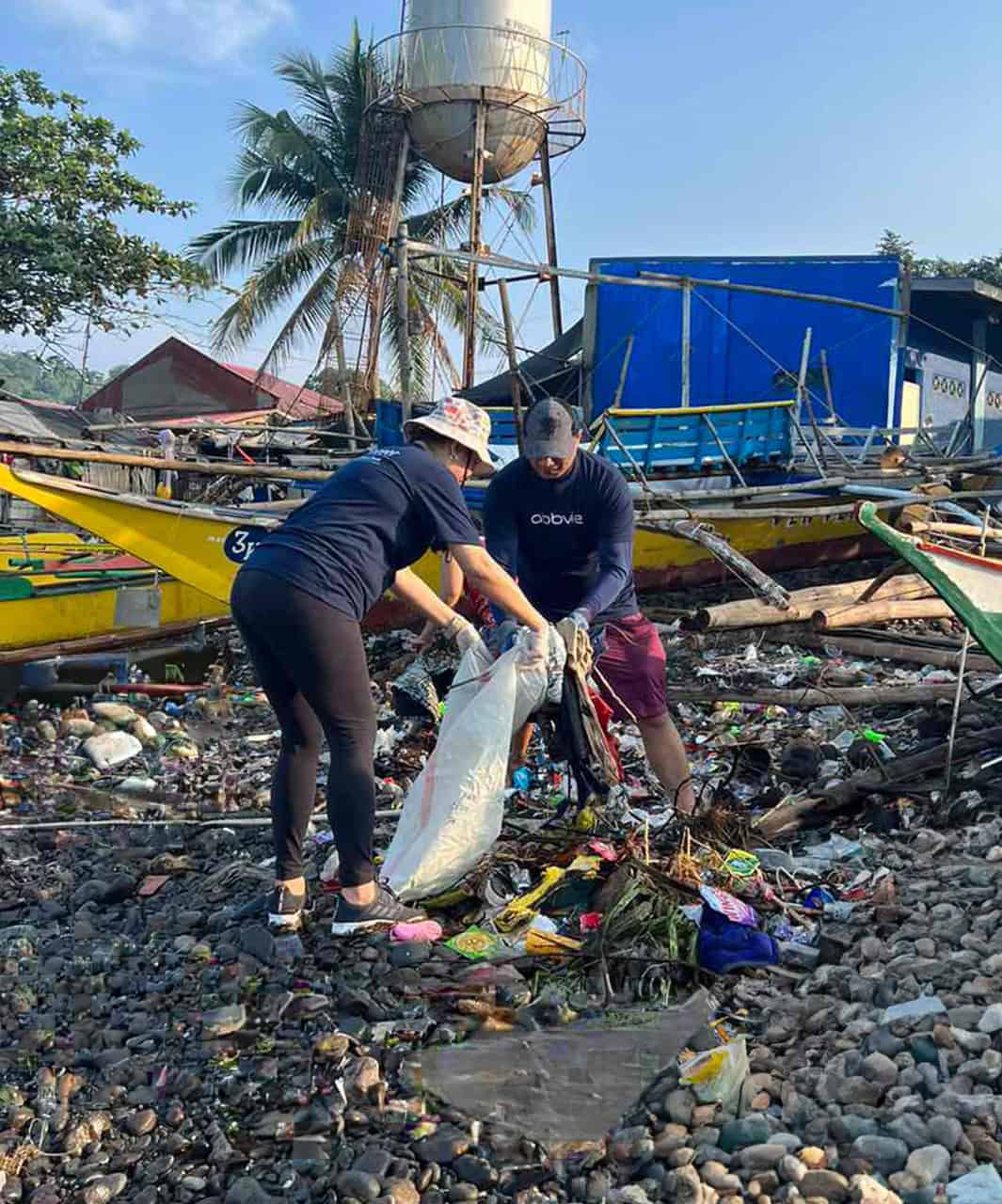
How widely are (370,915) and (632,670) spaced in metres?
1.44

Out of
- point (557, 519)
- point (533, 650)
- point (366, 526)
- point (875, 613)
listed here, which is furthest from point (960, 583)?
point (875, 613)

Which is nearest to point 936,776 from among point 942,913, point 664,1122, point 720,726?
point 942,913

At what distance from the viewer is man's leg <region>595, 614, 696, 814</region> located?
421 cm

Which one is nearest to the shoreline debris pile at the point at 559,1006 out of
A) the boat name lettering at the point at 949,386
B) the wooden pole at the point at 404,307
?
the wooden pole at the point at 404,307

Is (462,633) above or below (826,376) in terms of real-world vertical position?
below

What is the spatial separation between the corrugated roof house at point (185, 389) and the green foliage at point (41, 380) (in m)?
1.02

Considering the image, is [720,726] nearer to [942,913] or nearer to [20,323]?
[942,913]

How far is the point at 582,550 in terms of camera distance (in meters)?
4.26

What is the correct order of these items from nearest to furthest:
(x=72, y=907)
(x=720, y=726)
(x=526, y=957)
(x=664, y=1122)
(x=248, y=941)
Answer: (x=664, y=1122), (x=526, y=957), (x=248, y=941), (x=72, y=907), (x=720, y=726)

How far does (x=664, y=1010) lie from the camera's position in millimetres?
2816

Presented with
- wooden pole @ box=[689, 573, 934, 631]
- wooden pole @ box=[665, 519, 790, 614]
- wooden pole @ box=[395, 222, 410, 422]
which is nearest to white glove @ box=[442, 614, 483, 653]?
wooden pole @ box=[689, 573, 934, 631]

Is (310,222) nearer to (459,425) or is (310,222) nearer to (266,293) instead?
(266,293)

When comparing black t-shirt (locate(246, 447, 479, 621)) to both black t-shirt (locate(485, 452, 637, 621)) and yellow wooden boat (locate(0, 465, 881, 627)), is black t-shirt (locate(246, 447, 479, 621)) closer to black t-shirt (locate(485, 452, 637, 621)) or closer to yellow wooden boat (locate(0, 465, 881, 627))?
black t-shirt (locate(485, 452, 637, 621))

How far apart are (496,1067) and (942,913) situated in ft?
4.67
